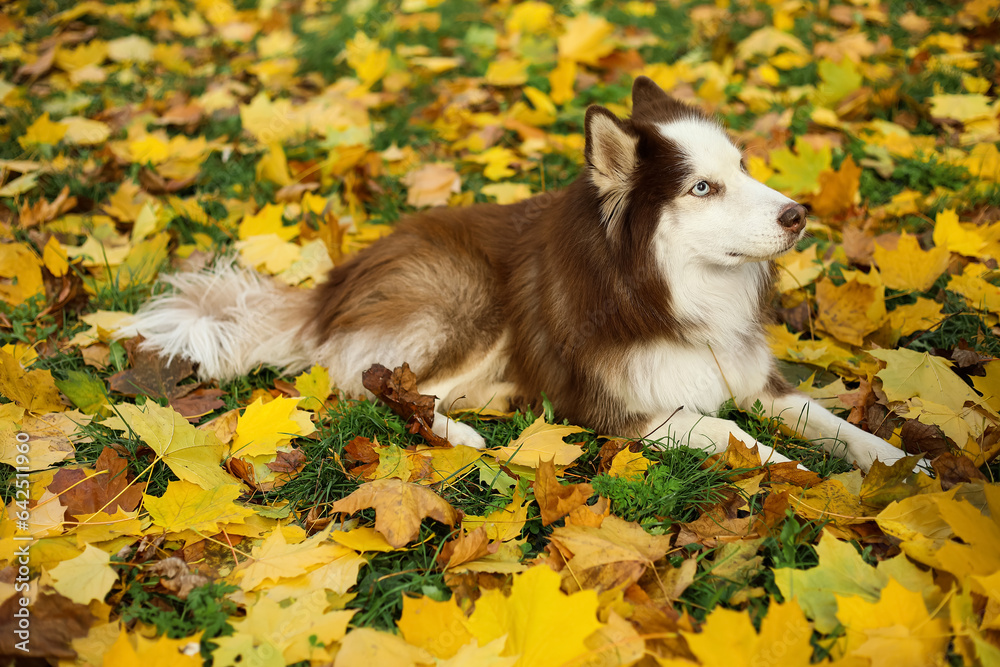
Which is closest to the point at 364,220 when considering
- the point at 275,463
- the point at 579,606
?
the point at 275,463

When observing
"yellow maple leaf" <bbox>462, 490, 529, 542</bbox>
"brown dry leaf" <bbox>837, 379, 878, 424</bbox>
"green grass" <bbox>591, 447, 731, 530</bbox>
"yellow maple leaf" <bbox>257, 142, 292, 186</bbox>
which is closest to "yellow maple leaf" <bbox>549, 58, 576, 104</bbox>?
"yellow maple leaf" <bbox>257, 142, 292, 186</bbox>

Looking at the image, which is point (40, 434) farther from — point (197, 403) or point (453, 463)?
point (453, 463)

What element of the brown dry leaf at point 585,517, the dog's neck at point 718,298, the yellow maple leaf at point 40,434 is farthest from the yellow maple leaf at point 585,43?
the yellow maple leaf at point 40,434

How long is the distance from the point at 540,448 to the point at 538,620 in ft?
2.81

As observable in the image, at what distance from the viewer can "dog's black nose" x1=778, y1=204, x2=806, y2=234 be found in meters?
2.34

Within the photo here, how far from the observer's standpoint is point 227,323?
301cm

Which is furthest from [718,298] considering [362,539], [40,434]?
[40,434]

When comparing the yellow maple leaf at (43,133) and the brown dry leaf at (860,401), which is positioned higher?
the yellow maple leaf at (43,133)

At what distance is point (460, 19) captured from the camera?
6.11 m

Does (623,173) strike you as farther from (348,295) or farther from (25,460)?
(25,460)

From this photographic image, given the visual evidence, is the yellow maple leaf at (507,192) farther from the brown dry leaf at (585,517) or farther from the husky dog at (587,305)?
the brown dry leaf at (585,517)

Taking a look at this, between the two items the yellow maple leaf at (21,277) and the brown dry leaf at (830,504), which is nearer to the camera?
the brown dry leaf at (830,504)

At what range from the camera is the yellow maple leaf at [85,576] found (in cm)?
183

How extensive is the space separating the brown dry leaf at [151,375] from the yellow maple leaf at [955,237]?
11.4ft
